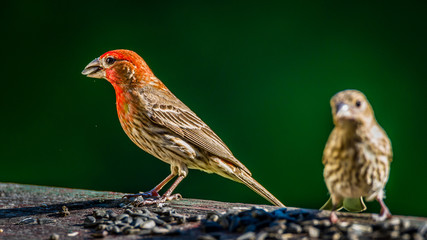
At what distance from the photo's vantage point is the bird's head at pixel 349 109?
263cm

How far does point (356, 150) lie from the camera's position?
2.72 metres

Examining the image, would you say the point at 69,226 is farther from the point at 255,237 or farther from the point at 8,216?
the point at 255,237

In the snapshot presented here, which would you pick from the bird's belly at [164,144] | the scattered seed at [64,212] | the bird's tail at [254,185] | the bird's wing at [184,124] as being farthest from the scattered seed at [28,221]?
the bird's tail at [254,185]

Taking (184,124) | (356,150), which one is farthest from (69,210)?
(356,150)

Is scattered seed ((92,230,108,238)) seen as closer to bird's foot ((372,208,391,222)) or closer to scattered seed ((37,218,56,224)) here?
scattered seed ((37,218,56,224))

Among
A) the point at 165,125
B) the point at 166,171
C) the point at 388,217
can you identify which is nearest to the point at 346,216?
the point at 388,217

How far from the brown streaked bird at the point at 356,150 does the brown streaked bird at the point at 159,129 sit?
5.36 feet

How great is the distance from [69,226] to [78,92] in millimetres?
3332

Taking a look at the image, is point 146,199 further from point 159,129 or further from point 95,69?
point 95,69

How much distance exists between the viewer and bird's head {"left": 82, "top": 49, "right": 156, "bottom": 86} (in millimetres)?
4652

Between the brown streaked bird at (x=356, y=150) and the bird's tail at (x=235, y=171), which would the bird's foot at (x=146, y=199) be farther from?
the brown streaked bird at (x=356, y=150)

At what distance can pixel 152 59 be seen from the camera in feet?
19.7

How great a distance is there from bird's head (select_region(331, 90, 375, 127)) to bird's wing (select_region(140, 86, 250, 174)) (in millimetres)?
1960

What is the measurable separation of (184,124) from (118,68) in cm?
80
